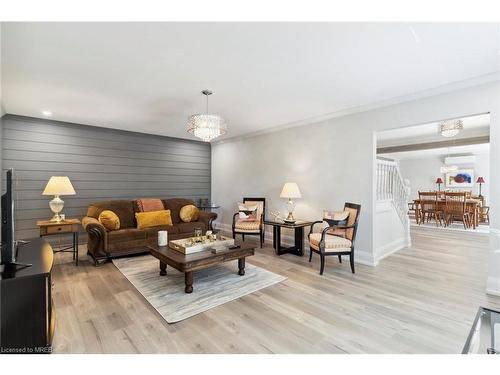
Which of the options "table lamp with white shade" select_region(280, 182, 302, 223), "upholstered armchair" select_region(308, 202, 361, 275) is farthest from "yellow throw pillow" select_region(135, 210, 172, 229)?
"upholstered armchair" select_region(308, 202, 361, 275)

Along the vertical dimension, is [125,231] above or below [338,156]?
below

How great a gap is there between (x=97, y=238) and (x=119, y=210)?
0.95 metres

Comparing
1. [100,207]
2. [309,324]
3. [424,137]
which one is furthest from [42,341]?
[424,137]

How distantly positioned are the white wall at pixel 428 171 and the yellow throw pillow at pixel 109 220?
1131 centimetres

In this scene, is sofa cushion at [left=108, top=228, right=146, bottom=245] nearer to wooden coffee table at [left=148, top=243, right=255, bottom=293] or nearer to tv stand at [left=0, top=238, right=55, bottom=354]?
wooden coffee table at [left=148, top=243, right=255, bottom=293]

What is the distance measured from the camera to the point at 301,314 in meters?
2.38

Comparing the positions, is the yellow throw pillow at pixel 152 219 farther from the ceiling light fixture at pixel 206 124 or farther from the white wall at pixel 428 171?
the white wall at pixel 428 171

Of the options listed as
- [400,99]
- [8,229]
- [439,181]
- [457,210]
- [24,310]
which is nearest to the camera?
[24,310]

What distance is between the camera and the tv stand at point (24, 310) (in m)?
1.53

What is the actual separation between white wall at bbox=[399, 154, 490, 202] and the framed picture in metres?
0.15

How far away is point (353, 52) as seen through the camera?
2.36m

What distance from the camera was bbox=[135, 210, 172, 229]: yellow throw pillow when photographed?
454cm

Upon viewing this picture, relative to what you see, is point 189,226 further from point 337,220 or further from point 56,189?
point 337,220

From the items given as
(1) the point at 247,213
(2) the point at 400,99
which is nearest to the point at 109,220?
(1) the point at 247,213
